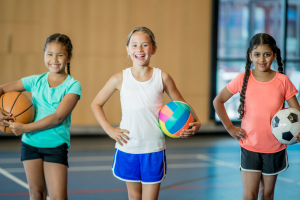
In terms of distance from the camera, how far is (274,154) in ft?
7.94

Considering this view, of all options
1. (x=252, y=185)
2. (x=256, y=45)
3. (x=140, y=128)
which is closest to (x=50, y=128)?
(x=140, y=128)

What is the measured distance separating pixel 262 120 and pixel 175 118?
28.8 inches

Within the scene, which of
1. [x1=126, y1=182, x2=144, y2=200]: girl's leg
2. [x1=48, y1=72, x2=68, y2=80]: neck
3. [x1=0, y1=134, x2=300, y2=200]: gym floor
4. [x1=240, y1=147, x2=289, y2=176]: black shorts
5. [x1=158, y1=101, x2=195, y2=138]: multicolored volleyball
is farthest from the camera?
[x1=0, y1=134, x2=300, y2=200]: gym floor

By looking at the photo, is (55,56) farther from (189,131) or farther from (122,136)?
(189,131)

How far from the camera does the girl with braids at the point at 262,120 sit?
2.42 m

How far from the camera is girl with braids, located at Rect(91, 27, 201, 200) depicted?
2.22 m

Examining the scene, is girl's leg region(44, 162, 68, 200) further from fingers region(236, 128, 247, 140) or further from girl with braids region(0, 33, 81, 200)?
fingers region(236, 128, 247, 140)

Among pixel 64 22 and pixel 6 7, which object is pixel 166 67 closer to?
pixel 64 22

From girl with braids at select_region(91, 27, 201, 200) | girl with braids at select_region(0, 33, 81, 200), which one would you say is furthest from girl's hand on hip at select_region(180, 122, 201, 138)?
girl with braids at select_region(0, 33, 81, 200)

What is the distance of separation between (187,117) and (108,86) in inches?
24.6

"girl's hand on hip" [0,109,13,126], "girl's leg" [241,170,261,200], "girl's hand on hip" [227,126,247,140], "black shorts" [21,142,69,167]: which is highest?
"girl's hand on hip" [0,109,13,126]

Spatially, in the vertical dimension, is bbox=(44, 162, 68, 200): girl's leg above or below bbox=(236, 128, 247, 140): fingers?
below

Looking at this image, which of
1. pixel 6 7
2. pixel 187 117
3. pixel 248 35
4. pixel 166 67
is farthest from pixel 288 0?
pixel 187 117

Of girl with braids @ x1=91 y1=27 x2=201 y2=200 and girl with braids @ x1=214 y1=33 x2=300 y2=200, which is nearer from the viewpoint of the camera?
girl with braids @ x1=91 y1=27 x2=201 y2=200
